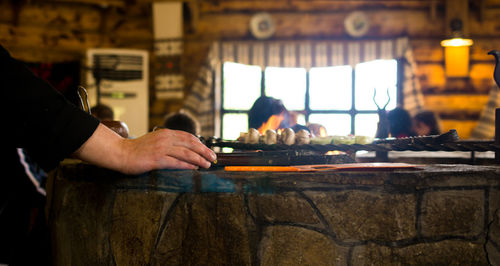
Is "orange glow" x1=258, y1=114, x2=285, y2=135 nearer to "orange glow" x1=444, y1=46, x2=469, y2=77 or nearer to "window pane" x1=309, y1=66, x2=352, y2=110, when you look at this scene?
"window pane" x1=309, y1=66, x2=352, y2=110

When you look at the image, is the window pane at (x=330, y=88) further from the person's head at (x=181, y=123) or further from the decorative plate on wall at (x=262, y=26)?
the person's head at (x=181, y=123)

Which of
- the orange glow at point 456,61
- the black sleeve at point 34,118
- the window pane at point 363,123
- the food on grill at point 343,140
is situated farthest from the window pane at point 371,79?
the black sleeve at point 34,118

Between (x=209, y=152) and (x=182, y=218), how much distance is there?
9.0 inches

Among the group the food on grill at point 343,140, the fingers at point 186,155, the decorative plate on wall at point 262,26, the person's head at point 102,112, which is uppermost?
the decorative plate on wall at point 262,26

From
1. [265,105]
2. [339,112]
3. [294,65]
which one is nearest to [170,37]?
[294,65]

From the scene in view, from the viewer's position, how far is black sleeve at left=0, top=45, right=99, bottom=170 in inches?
44.9

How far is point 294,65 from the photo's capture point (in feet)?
18.6

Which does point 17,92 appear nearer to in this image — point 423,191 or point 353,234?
point 353,234

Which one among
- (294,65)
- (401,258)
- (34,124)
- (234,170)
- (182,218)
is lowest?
(401,258)

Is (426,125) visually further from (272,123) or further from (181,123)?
(181,123)

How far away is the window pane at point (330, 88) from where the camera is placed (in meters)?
5.77

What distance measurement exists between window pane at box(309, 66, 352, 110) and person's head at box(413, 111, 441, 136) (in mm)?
1732

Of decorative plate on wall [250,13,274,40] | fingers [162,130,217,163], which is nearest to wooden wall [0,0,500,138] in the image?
decorative plate on wall [250,13,274,40]

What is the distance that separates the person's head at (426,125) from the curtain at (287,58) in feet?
4.78
